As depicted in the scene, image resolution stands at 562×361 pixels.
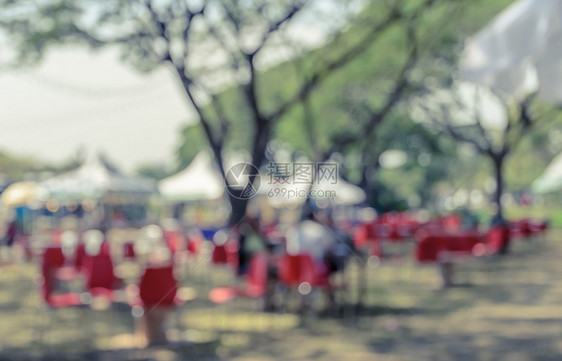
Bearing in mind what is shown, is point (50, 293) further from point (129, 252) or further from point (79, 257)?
point (129, 252)

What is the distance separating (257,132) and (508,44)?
11.2 meters

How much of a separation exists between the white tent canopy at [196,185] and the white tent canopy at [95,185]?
84cm

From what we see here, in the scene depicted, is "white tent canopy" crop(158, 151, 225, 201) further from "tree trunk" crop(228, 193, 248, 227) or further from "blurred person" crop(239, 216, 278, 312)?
"blurred person" crop(239, 216, 278, 312)

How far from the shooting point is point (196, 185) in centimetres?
1880

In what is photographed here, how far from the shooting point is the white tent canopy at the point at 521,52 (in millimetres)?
3361

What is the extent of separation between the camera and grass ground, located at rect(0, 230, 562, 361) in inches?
287

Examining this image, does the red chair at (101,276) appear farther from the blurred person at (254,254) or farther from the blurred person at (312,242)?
the blurred person at (312,242)

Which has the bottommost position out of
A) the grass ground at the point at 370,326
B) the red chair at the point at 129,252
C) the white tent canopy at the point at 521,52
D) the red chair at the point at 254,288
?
the grass ground at the point at 370,326

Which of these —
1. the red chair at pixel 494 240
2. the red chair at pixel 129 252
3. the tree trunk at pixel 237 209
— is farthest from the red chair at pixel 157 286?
the red chair at pixel 494 240

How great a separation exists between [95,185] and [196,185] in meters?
3.02

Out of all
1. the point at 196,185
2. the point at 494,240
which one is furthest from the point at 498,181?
the point at 196,185

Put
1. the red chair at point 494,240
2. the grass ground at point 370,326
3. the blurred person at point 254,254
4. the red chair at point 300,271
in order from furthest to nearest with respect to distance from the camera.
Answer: the red chair at point 494,240 → the blurred person at point 254,254 → the red chair at point 300,271 → the grass ground at point 370,326

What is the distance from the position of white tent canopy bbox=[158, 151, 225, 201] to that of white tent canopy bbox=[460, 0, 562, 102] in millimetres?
14074

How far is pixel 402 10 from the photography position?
50.4 ft
